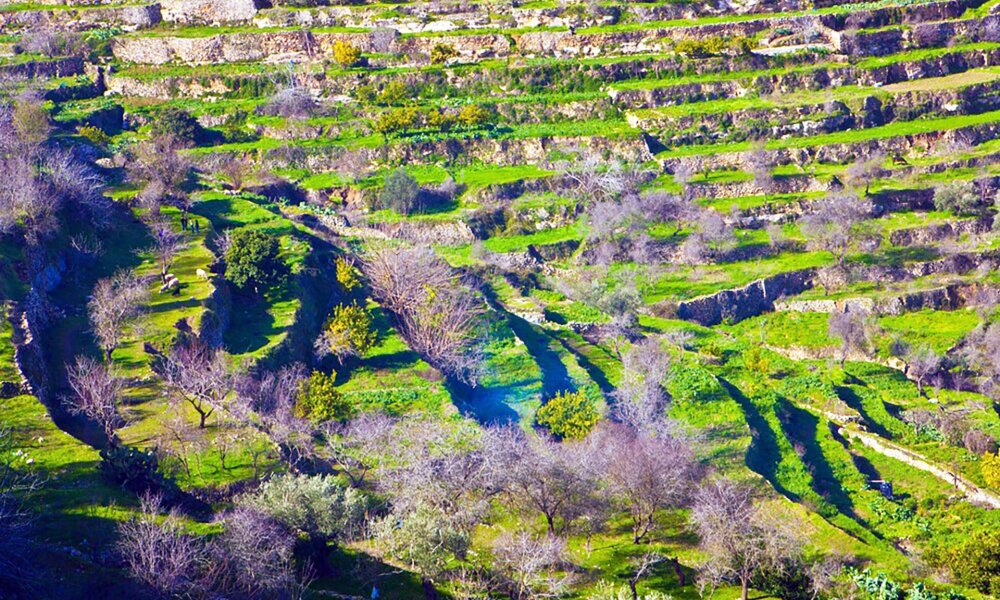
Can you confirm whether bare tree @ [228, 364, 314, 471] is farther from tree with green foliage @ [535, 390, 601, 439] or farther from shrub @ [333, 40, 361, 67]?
shrub @ [333, 40, 361, 67]

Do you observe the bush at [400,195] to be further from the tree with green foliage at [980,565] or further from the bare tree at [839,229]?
the tree with green foliage at [980,565]

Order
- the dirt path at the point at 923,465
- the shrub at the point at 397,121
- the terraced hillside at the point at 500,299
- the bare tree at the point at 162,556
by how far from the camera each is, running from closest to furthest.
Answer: the bare tree at the point at 162,556 < the terraced hillside at the point at 500,299 < the dirt path at the point at 923,465 < the shrub at the point at 397,121

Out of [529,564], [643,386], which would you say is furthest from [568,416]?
[529,564]

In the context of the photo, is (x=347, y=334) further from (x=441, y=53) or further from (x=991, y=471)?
(x=441, y=53)

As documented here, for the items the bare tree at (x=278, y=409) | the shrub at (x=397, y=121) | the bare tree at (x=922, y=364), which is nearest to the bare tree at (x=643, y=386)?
the bare tree at (x=922, y=364)

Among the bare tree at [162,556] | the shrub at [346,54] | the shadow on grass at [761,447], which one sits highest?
the shrub at [346,54]

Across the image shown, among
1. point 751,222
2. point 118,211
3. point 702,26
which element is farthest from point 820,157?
point 118,211

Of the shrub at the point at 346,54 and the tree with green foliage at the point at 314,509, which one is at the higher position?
the shrub at the point at 346,54
